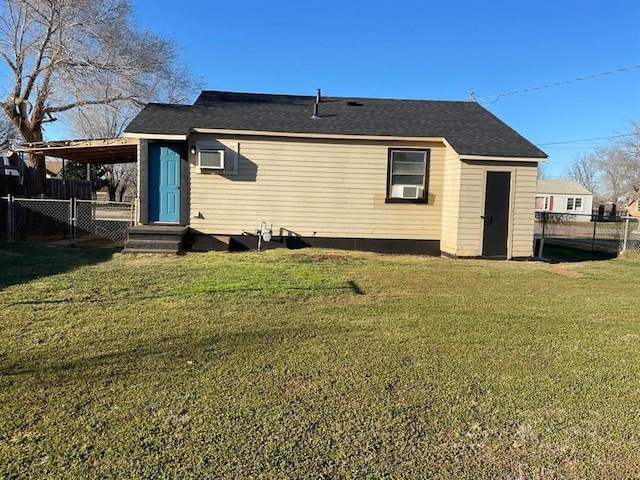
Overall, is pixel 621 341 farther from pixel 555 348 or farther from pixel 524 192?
pixel 524 192

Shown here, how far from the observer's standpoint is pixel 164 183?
10.7 metres

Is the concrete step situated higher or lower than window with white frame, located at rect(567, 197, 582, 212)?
lower

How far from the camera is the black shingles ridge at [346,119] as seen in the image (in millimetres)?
10445

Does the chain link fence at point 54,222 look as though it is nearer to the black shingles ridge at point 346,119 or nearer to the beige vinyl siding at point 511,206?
the black shingles ridge at point 346,119

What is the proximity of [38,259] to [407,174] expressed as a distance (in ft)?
25.0

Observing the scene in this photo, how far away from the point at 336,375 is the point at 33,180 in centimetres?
1428

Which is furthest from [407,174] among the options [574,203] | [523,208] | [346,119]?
[574,203]

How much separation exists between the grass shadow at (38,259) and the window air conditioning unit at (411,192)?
6.26 metres

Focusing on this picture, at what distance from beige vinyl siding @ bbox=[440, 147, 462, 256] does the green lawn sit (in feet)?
11.7

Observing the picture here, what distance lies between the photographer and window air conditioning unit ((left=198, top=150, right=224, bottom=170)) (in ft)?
34.2

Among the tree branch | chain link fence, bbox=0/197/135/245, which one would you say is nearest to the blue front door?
chain link fence, bbox=0/197/135/245

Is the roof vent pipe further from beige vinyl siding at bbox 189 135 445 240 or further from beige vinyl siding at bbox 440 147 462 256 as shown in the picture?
beige vinyl siding at bbox 440 147 462 256

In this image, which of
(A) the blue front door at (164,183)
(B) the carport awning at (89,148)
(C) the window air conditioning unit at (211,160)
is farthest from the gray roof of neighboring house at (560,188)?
(A) the blue front door at (164,183)

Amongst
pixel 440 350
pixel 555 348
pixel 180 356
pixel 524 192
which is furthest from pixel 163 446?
pixel 524 192
